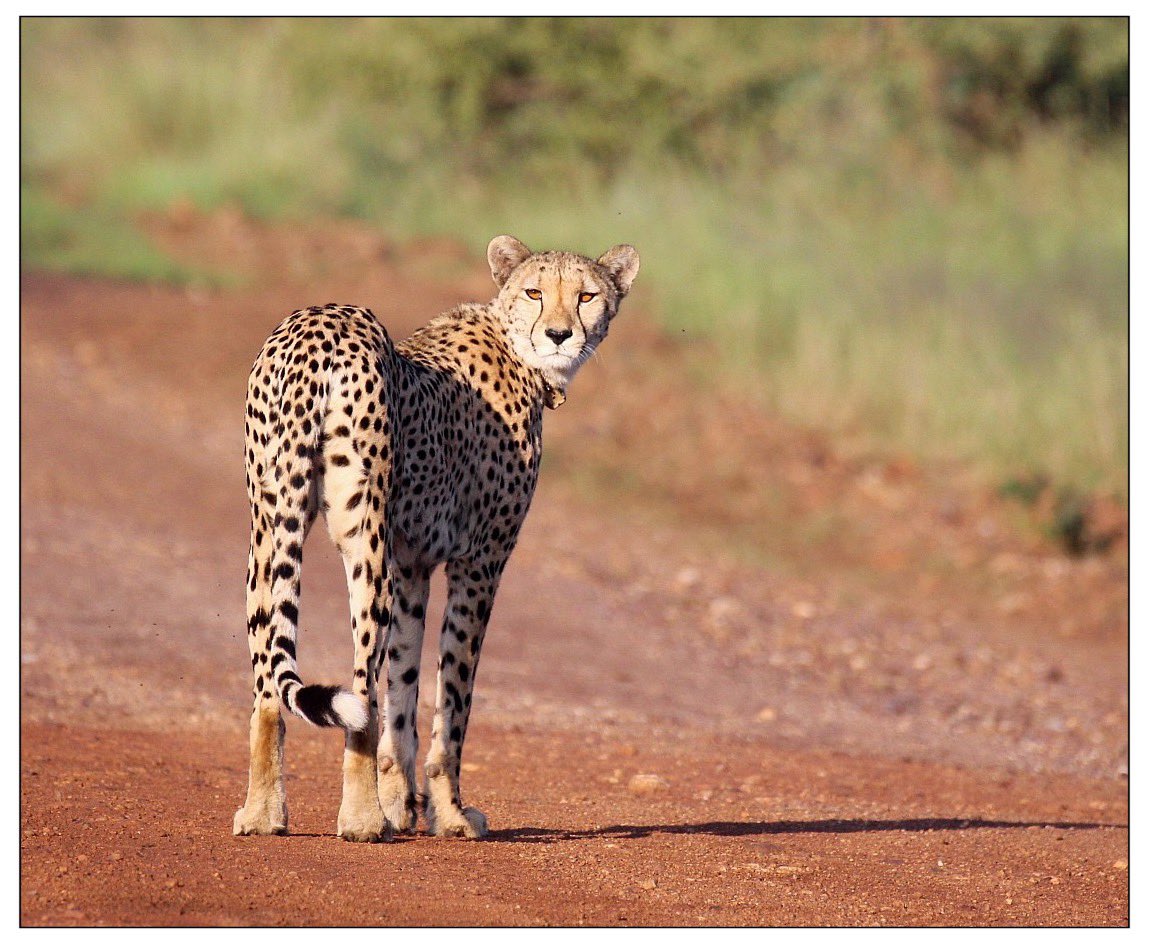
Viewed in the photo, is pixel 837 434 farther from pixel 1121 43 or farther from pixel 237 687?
pixel 1121 43

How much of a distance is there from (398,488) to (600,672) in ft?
13.2

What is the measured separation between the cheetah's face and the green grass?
795 centimetres

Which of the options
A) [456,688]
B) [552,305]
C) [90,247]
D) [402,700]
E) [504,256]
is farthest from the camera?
[90,247]

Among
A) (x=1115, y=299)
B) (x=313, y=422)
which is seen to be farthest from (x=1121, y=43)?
(x=313, y=422)

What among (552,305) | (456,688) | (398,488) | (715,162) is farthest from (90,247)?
(398,488)

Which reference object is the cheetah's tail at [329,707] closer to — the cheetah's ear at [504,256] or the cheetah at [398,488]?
the cheetah at [398,488]

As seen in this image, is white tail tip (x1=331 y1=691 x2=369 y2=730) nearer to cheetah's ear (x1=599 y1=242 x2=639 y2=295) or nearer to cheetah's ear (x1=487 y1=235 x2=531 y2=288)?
cheetah's ear (x1=487 y1=235 x2=531 y2=288)

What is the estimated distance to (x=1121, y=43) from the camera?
19.3 m

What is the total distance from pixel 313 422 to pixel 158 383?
8703 mm

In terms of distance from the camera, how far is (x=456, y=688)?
532 centimetres

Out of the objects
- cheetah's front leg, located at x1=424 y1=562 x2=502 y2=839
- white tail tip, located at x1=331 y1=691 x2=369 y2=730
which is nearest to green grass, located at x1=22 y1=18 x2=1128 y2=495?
cheetah's front leg, located at x1=424 y1=562 x2=502 y2=839

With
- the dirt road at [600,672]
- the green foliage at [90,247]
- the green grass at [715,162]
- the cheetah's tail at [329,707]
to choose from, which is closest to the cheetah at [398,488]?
the cheetah's tail at [329,707]

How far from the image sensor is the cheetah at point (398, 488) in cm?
464

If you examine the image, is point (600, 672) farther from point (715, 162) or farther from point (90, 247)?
point (715, 162)
